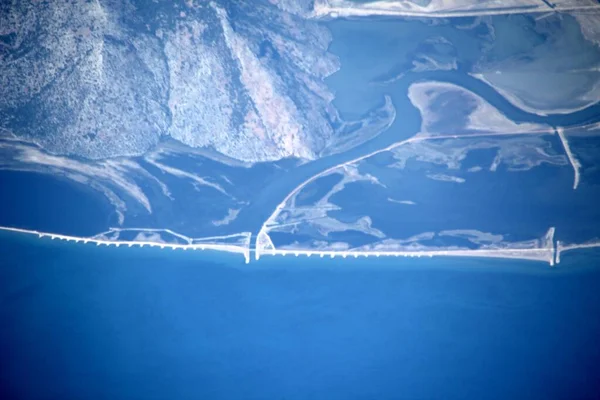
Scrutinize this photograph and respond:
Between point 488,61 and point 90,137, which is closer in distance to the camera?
point 90,137

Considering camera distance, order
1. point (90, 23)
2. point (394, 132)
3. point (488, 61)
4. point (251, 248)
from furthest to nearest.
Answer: point (488, 61), point (394, 132), point (90, 23), point (251, 248)

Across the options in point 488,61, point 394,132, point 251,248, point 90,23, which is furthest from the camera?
point 488,61

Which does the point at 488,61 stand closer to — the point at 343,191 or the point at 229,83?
the point at 343,191

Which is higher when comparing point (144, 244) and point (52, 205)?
point (52, 205)

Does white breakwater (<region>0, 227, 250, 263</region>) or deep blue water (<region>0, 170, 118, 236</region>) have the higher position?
deep blue water (<region>0, 170, 118, 236</region>)

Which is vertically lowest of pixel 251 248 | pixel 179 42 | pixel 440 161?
pixel 251 248

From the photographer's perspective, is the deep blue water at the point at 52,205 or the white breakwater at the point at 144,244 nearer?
the white breakwater at the point at 144,244

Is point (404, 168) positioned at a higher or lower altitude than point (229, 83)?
lower

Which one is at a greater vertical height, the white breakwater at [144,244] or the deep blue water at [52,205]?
the deep blue water at [52,205]

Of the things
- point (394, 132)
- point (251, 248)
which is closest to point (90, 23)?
point (251, 248)

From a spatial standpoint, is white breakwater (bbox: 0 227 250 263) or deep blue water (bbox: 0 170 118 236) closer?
white breakwater (bbox: 0 227 250 263)

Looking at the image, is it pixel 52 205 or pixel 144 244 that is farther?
pixel 52 205
